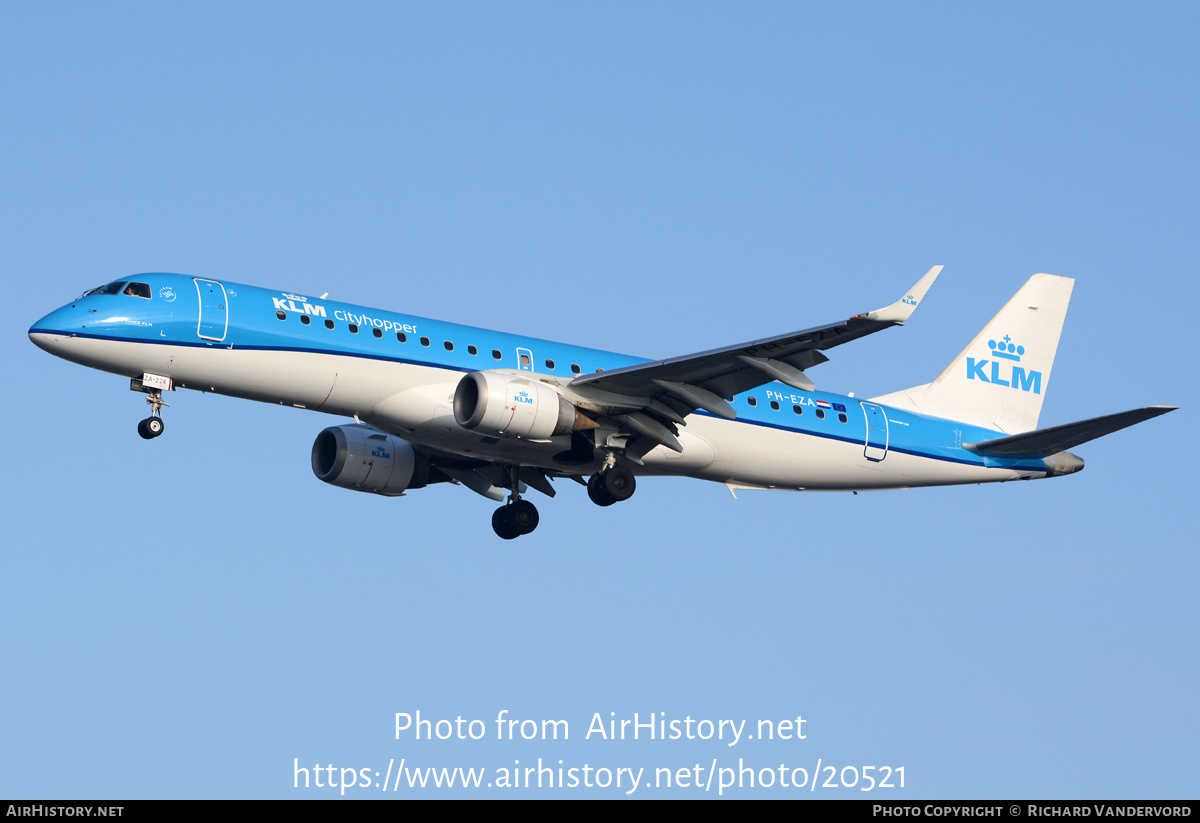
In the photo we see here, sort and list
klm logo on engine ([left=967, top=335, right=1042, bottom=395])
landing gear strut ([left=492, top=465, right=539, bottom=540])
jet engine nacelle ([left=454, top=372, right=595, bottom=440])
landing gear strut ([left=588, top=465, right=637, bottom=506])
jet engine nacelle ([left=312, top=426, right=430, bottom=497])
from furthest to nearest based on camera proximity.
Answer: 1. klm logo on engine ([left=967, top=335, right=1042, bottom=395])
2. landing gear strut ([left=492, top=465, right=539, bottom=540])
3. jet engine nacelle ([left=312, top=426, right=430, bottom=497])
4. landing gear strut ([left=588, top=465, right=637, bottom=506])
5. jet engine nacelle ([left=454, top=372, right=595, bottom=440])

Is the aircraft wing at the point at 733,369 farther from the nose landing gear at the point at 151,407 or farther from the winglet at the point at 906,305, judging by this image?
the nose landing gear at the point at 151,407

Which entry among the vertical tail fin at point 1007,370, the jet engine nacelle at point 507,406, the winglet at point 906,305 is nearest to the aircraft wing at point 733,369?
the winglet at point 906,305

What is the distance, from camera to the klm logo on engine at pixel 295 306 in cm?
3344

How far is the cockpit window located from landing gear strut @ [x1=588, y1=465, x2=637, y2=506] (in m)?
11.6

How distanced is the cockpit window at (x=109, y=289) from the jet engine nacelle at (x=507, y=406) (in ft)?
24.8

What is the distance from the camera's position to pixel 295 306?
33.6 metres

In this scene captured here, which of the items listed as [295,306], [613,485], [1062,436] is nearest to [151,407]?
[295,306]

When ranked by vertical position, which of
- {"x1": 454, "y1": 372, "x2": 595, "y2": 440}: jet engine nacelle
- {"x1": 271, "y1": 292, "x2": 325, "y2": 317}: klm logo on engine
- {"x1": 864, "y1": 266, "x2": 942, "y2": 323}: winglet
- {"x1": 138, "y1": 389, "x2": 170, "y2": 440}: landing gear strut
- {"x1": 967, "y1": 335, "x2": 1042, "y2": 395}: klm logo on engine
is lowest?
{"x1": 138, "y1": 389, "x2": 170, "y2": 440}: landing gear strut

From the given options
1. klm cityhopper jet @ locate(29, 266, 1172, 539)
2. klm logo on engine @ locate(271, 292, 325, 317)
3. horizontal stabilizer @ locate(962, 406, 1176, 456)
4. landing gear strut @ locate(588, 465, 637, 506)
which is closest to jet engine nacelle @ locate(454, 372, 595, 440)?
klm cityhopper jet @ locate(29, 266, 1172, 539)

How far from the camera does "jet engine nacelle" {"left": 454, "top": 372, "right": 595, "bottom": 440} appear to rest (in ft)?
108

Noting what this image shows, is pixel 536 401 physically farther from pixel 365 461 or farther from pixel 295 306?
pixel 365 461

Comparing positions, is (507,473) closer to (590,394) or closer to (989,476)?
(590,394)

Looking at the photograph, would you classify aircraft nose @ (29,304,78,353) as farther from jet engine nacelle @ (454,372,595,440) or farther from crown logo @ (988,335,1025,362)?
crown logo @ (988,335,1025,362)

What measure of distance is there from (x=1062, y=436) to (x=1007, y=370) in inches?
199
